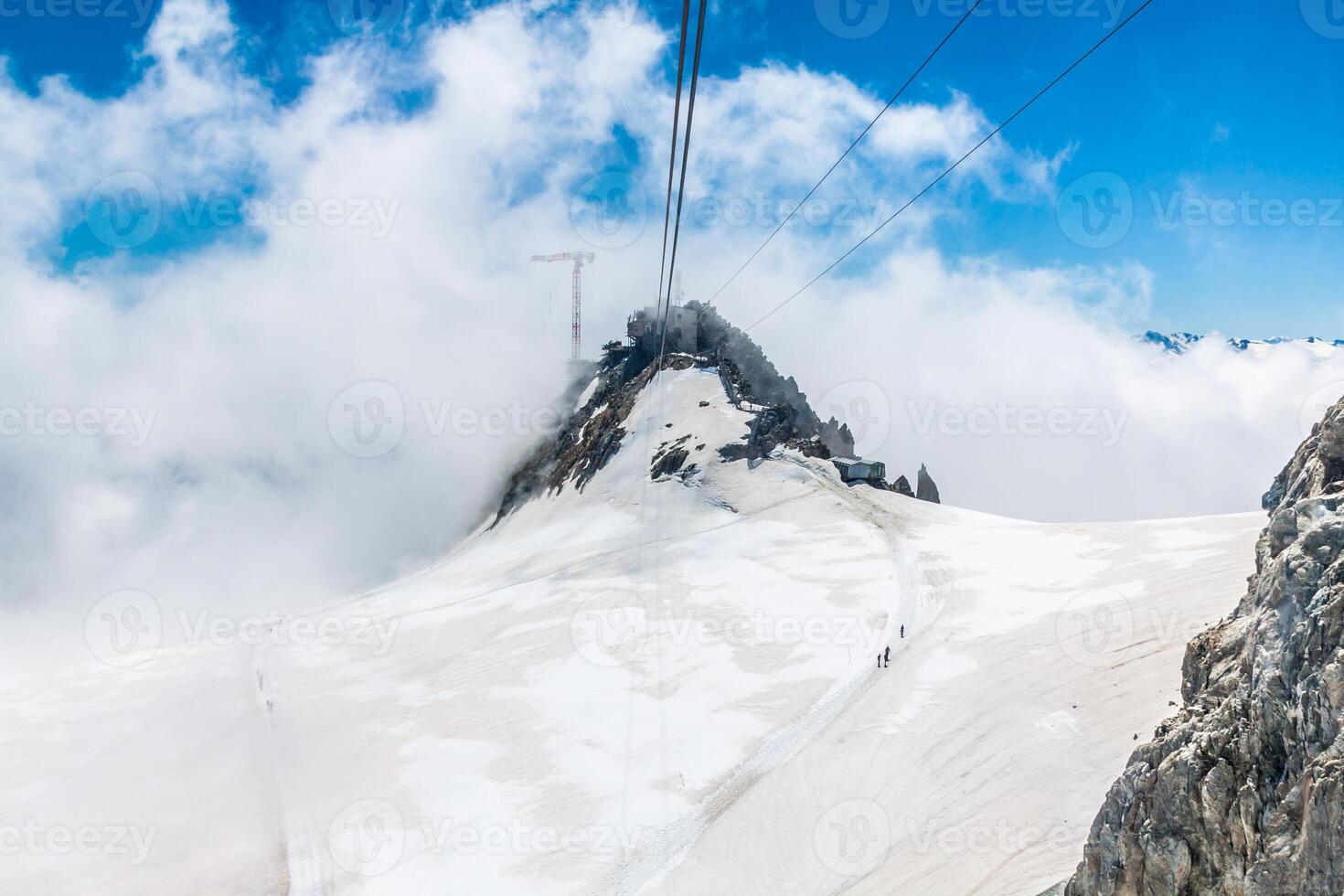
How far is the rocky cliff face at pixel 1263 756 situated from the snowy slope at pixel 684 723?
430 inches

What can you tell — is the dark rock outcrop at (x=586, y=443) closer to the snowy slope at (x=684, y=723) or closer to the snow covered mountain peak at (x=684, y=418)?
the snow covered mountain peak at (x=684, y=418)

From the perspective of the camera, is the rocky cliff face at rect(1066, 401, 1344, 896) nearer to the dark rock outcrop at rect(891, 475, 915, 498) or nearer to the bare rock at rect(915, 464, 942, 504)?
the dark rock outcrop at rect(891, 475, 915, 498)

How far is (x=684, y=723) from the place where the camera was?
3603cm

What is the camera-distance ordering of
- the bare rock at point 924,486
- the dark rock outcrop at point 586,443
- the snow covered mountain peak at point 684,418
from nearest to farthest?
the snow covered mountain peak at point 684,418, the dark rock outcrop at point 586,443, the bare rock at point 924,486

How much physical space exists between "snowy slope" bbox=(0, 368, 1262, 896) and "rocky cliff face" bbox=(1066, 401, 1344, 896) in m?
10.9

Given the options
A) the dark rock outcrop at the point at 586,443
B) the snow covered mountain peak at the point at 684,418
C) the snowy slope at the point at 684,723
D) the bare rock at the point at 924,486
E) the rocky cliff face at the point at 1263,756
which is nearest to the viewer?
the rocky cliff face at the point at 1263,756

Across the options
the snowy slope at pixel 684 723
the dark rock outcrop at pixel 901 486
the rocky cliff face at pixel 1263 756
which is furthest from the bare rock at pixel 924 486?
the rocky cliff face at pixel 1263 756

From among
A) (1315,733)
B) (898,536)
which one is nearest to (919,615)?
(898,536)

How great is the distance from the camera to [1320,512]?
41.6 ft

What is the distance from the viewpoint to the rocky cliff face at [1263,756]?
10.2m

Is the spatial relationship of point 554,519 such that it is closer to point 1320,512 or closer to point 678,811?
point 678,811

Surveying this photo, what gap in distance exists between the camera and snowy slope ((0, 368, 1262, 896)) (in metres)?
26.2

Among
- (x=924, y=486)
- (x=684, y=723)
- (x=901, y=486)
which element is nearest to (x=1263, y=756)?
(x=684, y=723)

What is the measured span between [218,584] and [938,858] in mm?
170610
